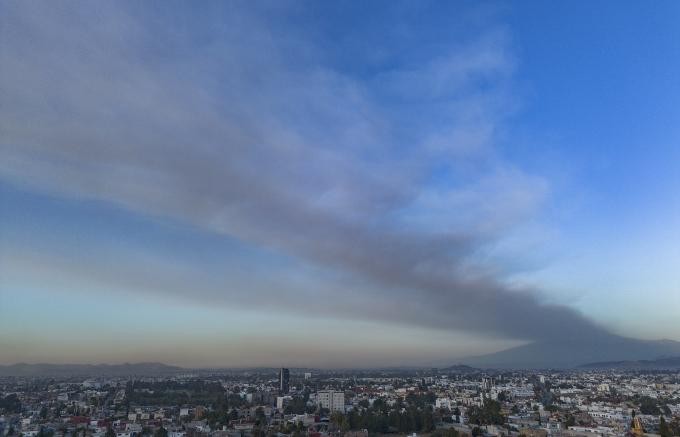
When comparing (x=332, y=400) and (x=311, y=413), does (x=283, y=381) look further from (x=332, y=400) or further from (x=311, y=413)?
(x=311, y=413)

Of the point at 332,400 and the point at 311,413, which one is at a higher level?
the point at 332,400

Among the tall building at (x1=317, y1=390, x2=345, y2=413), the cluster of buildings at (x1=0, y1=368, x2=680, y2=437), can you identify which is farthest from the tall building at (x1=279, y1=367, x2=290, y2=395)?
the tall building at (x1=317, y1=390, x2=345, y2=413)

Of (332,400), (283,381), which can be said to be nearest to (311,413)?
(332,400)

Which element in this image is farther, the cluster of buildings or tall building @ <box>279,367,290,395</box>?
tall building @ <box>279,367,290,395</box>

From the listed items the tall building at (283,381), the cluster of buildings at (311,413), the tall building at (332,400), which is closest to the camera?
the cluster of buildings at (311,413)

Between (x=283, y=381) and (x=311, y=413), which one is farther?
(x=283, y=381)

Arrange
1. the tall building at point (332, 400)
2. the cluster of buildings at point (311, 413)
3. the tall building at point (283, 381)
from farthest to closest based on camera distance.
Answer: the tall building at point (283, 381)
the tall building at point (332, 400)
the cluster of buildings at point (311, 413)

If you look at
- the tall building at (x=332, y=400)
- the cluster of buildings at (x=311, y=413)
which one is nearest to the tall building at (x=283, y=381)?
the cluster of buildings at (x=311, y=413)

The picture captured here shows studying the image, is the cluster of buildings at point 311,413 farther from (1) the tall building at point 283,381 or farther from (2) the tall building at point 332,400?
(1) the tall building at point 283,381

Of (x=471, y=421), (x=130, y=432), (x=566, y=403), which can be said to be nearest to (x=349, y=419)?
(x=471, y=421)

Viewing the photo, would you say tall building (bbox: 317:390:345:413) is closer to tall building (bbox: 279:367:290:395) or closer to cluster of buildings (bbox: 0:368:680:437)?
cluster of buildings (bbox: 0:368:680:437)

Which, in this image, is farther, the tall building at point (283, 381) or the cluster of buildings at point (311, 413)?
the tall building at point (283, 381)

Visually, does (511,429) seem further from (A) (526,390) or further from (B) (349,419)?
(A) (526,390)
